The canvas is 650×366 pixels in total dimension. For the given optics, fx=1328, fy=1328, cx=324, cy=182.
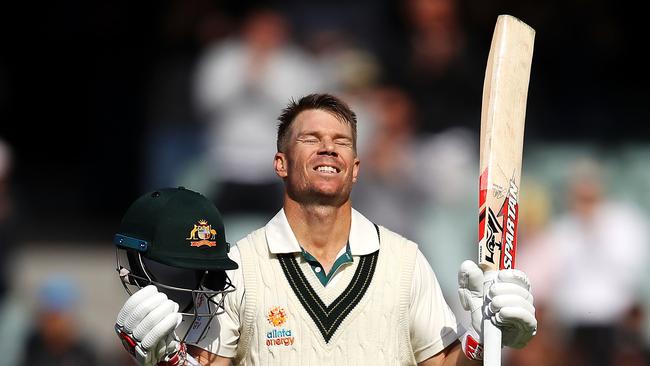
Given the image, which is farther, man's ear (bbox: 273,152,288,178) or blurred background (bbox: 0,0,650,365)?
blurred background (bbox: 0,0,650,365)

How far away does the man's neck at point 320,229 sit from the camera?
4262 mm

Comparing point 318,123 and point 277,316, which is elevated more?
point 318,123

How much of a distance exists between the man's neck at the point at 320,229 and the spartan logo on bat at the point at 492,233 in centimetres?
46

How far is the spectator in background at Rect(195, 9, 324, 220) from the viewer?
25.8 ft

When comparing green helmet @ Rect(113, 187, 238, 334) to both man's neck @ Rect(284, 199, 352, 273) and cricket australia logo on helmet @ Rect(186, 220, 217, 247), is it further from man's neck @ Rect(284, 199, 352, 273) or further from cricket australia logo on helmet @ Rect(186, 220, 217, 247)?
man's neck @ Rect(284, 199, 352, 273)

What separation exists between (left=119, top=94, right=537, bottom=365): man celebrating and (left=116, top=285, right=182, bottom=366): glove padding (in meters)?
0.28

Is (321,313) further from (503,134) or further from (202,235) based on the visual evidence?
(503,134)

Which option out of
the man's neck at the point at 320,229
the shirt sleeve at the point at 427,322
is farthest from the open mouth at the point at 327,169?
the shirt sleeve at the point at 427,322

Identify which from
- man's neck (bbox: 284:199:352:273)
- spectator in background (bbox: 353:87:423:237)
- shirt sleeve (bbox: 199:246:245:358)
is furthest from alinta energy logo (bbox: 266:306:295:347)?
spectator in background (bbox: 353:87:423:237)

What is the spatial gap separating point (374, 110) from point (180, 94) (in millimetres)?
1253

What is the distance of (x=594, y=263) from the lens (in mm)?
7766

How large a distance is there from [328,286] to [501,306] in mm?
614

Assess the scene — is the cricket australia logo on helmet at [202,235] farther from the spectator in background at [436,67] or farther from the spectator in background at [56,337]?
the spectator in background at [436,67]

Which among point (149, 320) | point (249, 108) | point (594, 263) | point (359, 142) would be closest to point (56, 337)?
point (249, 108)
